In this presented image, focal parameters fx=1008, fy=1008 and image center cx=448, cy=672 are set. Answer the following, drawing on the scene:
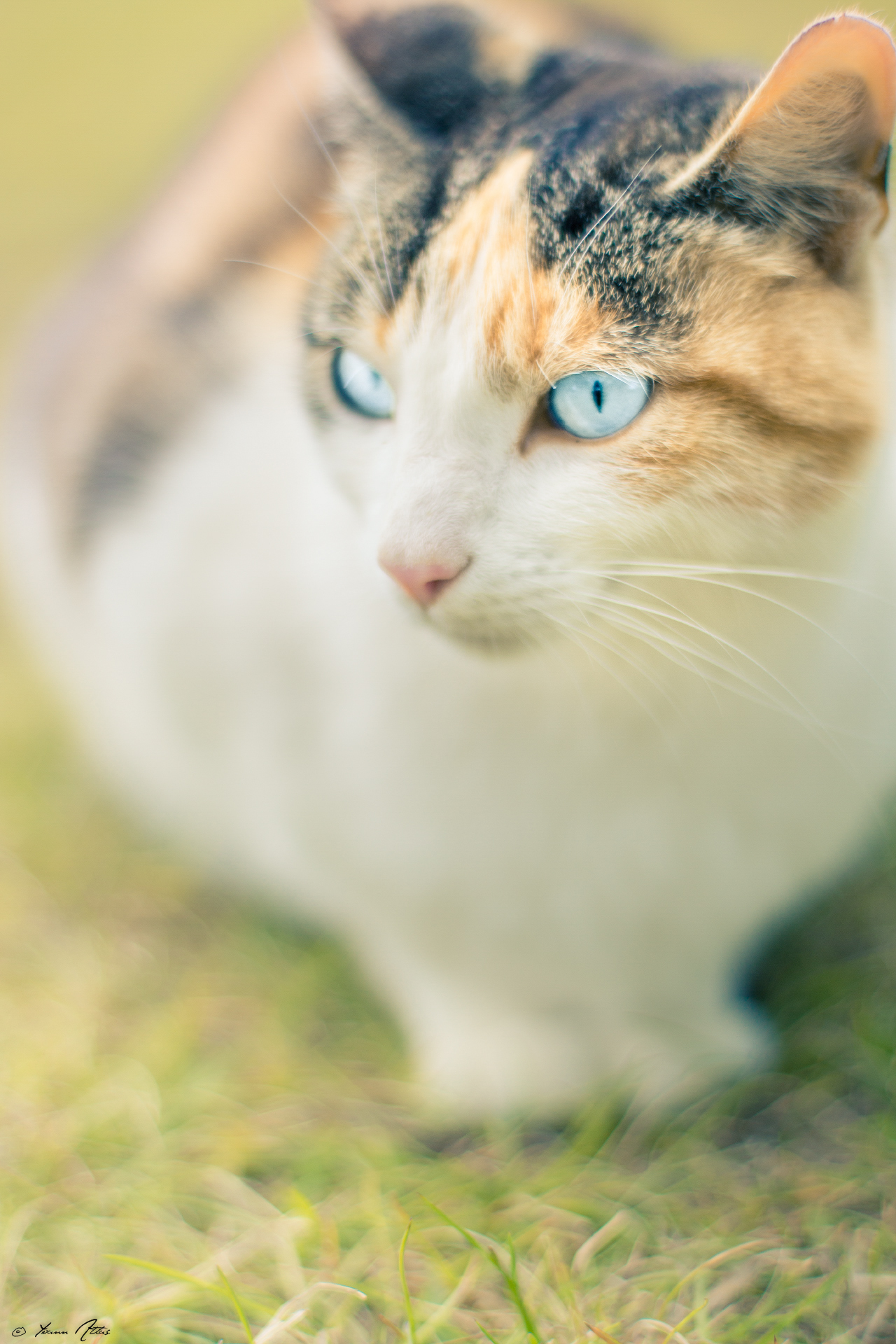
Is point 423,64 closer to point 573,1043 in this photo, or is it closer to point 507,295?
point 507,295

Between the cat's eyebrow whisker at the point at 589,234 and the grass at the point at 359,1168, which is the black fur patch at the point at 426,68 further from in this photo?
the grass at the point at 359,1168

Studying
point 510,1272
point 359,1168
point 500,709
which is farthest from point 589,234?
point 359,1168

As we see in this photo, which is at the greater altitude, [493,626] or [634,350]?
[634,350]

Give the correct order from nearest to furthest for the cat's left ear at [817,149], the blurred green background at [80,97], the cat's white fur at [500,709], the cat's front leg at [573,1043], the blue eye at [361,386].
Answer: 1. the cat's left ear at [817,149]
2. the cat's white fur at [500,709]
3. the blue eye at [361,386]
4. the cat's front leg at [573,1043]
5. the blurred green background at [80,97]

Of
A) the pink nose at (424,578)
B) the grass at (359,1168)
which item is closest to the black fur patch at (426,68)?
the pink nose at (424,578)

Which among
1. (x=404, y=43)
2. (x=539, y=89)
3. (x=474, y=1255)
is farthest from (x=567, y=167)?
(x=474, y=1255)

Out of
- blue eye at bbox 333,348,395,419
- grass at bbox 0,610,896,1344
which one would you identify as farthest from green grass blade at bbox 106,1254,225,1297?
blue eye at bbox 333,348,395,419
